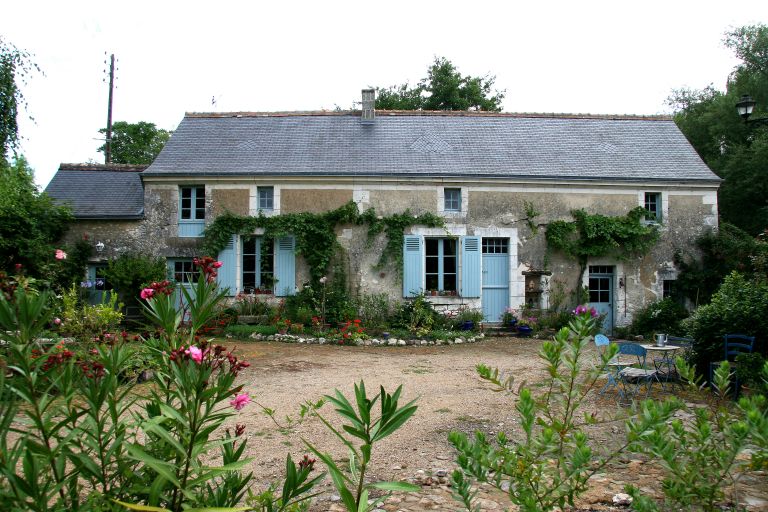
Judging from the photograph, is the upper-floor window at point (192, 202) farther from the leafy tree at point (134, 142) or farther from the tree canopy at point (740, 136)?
the leafy tree at point (134, 142)

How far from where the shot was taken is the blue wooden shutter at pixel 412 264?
1237 centimetres

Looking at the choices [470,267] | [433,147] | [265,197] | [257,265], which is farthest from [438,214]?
[257,265]

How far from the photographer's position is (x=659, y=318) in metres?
12.0

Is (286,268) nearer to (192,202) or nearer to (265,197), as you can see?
(265,197)

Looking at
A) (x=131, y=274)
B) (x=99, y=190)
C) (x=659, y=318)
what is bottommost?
(x=659, y=318)

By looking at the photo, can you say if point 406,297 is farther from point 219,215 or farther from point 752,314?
point 752,314

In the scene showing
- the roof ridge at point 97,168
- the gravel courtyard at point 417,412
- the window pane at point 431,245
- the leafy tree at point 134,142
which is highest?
the leafy tree at point 134,142

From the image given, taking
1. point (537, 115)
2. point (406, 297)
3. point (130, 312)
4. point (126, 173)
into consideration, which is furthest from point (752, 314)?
point (126, 173)

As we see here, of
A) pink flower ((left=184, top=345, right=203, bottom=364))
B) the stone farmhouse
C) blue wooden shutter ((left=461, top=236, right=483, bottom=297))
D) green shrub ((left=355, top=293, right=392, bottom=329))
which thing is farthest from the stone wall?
pink flower ((left=184, top=345, right=203, bottom=364))

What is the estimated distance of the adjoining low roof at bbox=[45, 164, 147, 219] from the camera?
42.1 feet

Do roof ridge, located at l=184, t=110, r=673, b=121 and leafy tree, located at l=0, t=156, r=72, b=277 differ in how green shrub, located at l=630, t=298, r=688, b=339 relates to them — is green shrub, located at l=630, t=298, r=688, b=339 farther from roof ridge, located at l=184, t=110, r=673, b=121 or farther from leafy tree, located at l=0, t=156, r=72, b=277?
leafy tree, located at l=0, t=156, r=72, b=277

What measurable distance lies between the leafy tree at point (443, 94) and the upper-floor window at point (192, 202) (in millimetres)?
12797

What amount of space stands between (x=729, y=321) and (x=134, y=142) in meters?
29.5

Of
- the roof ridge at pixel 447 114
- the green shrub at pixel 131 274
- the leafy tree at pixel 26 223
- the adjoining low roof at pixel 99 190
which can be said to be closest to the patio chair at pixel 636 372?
the green shrub at pixel 131 274
